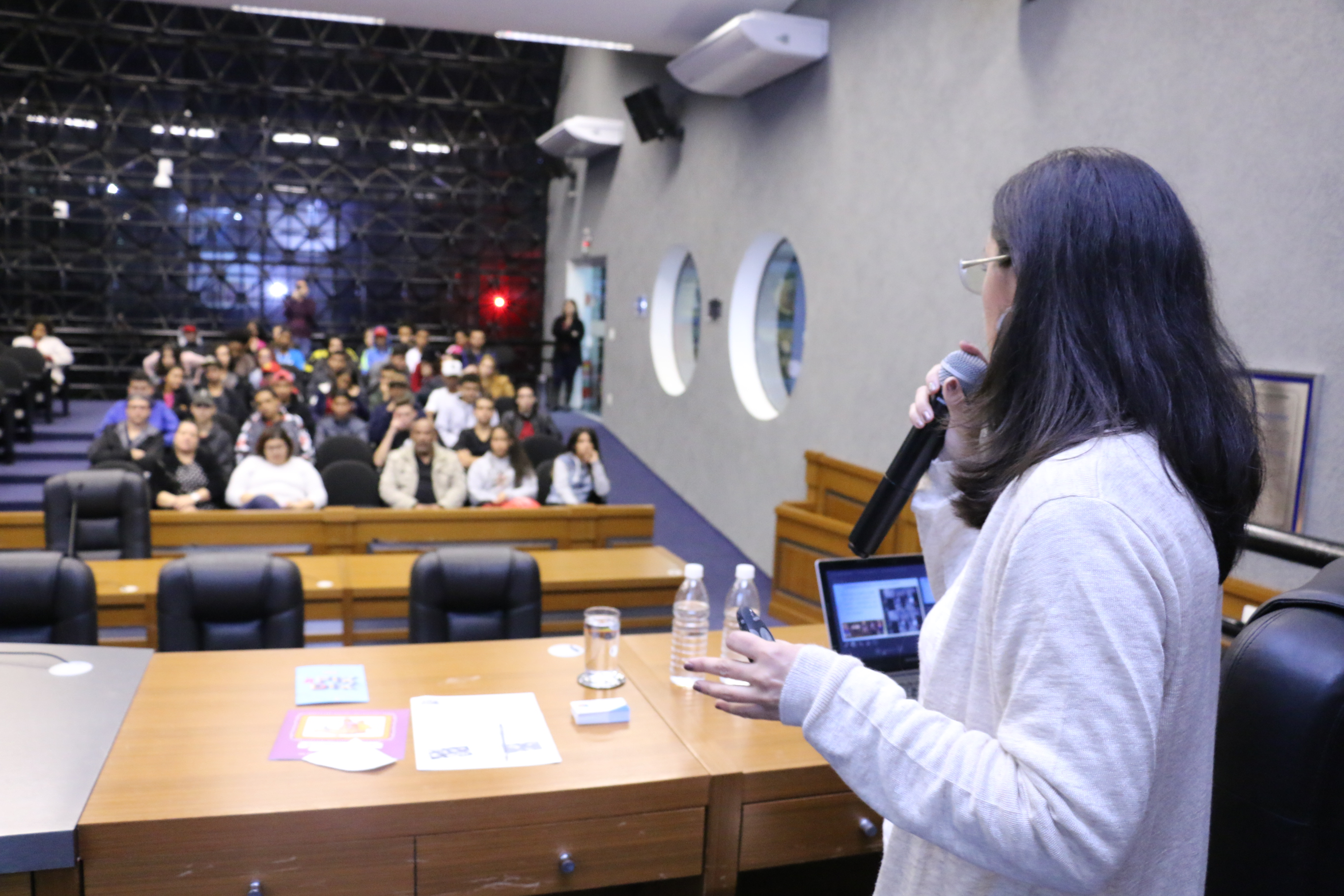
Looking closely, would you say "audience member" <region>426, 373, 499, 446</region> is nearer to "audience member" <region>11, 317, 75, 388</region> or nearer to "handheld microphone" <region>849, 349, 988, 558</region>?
"audience member" <region>11, 317, 75, 388</region>

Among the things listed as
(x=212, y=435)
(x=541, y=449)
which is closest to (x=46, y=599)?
(x=212, y=435)

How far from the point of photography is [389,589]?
4426mm

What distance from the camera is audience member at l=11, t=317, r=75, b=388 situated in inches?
447

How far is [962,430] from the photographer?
142cm

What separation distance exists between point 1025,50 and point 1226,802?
182 inches

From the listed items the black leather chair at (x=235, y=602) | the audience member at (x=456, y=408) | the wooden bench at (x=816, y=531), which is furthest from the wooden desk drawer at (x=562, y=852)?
the audience member at (x=456, y=408)

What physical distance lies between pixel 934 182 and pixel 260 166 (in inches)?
515

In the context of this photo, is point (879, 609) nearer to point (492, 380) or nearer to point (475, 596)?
point (475, 596)

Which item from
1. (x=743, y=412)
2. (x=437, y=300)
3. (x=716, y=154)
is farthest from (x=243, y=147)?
(x=743, y=412)

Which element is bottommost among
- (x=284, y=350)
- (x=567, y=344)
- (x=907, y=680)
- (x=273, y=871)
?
(x=273, y=871)

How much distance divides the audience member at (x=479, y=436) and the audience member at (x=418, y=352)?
4.90 m

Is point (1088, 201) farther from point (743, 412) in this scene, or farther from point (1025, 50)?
point (743, 412)

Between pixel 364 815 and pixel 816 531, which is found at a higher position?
pixel 364 815

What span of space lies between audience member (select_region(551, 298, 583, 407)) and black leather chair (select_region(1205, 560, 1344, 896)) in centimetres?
1250
